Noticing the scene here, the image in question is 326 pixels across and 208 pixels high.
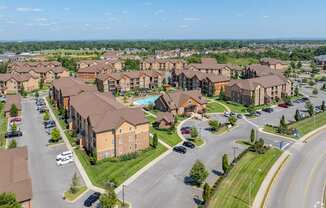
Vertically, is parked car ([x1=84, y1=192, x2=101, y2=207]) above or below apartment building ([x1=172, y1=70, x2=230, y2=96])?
below

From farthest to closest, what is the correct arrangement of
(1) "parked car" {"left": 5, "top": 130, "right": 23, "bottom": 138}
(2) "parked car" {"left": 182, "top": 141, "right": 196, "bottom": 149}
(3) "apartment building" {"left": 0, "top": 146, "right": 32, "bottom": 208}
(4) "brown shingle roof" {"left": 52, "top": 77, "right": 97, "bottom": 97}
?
(4) "brown shingle roof" {"left": 52, "top": 77, "right": 97, "bottom": 97}, (1) "parked car" {"left": 5, "top": 130, "right": 23, "bottom": 138}, (2) "parked car" {"left": 182, "top": 141, "right": 196, "bottom": 149}, (3) "apartment building" {"left": 0, "top": 146, "right": 32, "bottom": 208}

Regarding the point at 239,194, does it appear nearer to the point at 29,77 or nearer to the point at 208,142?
the point at 208,142

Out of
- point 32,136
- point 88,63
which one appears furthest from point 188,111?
point 88,63

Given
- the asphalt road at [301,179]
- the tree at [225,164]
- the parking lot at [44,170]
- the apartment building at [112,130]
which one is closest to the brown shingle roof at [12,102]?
the parking lot at [44,170]

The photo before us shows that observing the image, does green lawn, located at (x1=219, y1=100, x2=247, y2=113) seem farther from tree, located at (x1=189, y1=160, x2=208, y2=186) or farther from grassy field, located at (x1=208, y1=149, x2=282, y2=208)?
tree, located at (x1=189, y1=160, x2=208, y2=186)

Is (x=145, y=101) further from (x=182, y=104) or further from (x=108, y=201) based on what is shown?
(x=108, y=201)

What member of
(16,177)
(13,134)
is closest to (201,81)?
(13,134)

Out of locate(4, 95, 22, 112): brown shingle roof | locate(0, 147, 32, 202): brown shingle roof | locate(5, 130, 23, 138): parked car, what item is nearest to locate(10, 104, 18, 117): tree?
locate(4, 95, 22, 112): brown shingle roof
